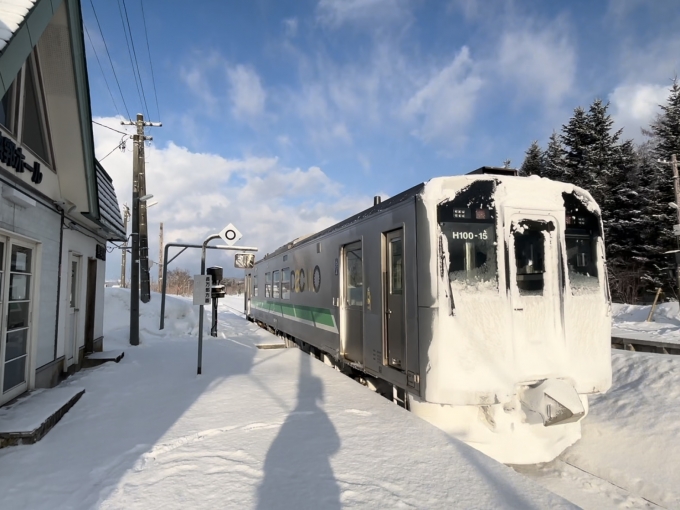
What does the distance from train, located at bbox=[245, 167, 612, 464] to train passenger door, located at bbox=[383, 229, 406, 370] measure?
0.09ft

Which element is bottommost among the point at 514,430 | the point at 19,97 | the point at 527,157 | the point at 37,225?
the point at 514,430

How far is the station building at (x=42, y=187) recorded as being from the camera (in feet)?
15.7

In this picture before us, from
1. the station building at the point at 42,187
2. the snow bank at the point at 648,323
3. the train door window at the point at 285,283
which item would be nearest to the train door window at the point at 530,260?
the station building at the point at 42,187

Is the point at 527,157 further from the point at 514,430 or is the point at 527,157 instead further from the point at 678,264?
the point at 514,430

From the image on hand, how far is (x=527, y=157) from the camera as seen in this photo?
3650cm

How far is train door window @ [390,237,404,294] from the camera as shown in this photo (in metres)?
5.53

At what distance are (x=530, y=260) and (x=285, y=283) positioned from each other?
7.59 metres

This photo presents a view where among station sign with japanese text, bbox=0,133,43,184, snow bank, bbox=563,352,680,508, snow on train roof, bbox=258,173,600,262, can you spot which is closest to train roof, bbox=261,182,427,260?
snow on train roof, bbox=258,173,600,262

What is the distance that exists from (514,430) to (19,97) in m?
6.96

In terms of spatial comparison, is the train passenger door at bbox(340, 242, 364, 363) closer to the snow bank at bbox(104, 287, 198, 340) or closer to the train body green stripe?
the train body green stripe

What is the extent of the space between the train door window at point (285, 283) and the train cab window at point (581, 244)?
7375mm

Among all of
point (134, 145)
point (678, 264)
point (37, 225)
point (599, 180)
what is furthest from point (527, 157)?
point (37, 225)

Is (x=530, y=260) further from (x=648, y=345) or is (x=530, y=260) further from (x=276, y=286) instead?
(x=276, y=286)

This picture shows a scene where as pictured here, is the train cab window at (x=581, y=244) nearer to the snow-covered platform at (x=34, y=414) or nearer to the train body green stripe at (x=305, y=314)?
the train body green stripe at (x=305, y=314)
